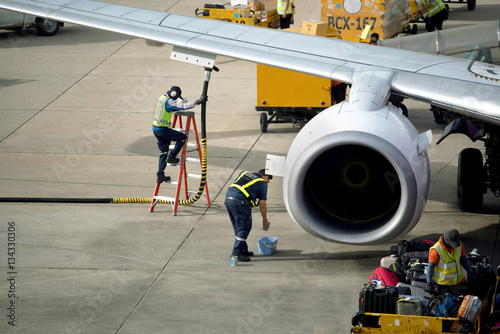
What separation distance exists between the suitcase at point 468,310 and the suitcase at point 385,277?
1.34 m

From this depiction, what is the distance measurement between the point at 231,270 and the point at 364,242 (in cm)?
257

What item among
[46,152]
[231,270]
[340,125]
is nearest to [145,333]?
[231,270]

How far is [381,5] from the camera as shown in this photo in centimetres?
2330

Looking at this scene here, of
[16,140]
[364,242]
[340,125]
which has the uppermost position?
[340,125]

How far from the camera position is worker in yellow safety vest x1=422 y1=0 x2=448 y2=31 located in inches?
1068

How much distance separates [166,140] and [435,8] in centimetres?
1659

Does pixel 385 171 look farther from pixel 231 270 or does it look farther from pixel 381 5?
pixel 381 5

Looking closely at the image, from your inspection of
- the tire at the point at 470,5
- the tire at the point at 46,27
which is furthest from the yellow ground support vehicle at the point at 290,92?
the tire at the point at 470,5

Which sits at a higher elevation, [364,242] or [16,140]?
[364,242]

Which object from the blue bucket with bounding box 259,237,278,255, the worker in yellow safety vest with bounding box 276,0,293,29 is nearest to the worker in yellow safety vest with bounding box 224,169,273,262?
the blue bucket with bounding box 259,237,278,255

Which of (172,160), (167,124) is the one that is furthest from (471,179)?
(167,124)

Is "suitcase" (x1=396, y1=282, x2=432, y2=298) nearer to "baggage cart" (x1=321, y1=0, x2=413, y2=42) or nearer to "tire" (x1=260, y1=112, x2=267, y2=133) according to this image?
"tire" (x1=260, y1=112, x2=267, y2=133)

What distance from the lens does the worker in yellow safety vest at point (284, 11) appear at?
84.3ft

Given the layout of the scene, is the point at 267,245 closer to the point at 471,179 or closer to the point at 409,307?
the point at 409,307
